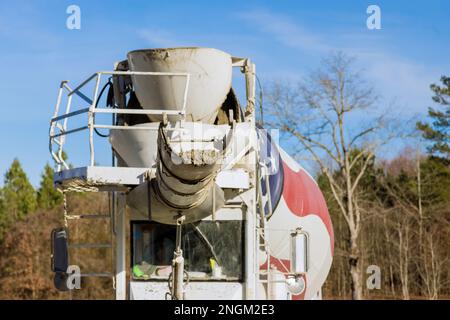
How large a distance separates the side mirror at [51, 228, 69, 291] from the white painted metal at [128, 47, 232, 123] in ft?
5.75

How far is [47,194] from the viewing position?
56250 millimetres

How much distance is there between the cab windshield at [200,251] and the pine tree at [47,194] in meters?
43.6

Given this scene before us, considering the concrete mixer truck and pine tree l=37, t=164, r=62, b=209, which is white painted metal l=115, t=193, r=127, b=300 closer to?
the concrete mixer truck

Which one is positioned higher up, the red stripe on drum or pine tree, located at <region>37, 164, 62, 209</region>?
pine tree, located at <region>37, 164, 62, 209</region>

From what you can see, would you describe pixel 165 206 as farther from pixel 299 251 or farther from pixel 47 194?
pixel 47 194

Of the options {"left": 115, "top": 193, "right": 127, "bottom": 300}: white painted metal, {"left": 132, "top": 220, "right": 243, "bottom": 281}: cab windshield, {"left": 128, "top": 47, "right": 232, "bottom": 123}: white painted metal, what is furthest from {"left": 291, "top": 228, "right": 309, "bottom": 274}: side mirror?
{"left": 115, "top": 193, "right": 127, "bottom": 300}: white painted metal

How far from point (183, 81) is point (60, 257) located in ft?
8.10

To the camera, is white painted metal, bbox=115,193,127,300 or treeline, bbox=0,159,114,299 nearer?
white painted metal, bbox=115,193,127,300

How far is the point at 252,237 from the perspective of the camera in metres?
11.1

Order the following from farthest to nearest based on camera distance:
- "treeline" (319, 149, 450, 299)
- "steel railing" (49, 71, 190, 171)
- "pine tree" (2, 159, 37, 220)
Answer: "pine tree" (2, 159, 37, 220)
"treeline" (319, 149, 450, 299)
"steel railing" (49, 71, 190, 171)

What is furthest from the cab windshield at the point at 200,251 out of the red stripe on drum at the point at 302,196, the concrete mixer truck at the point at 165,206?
the red stripe on drum at the point at 302,196

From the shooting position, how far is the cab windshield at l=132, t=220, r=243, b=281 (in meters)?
10.9

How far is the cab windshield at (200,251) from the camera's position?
10.9m
